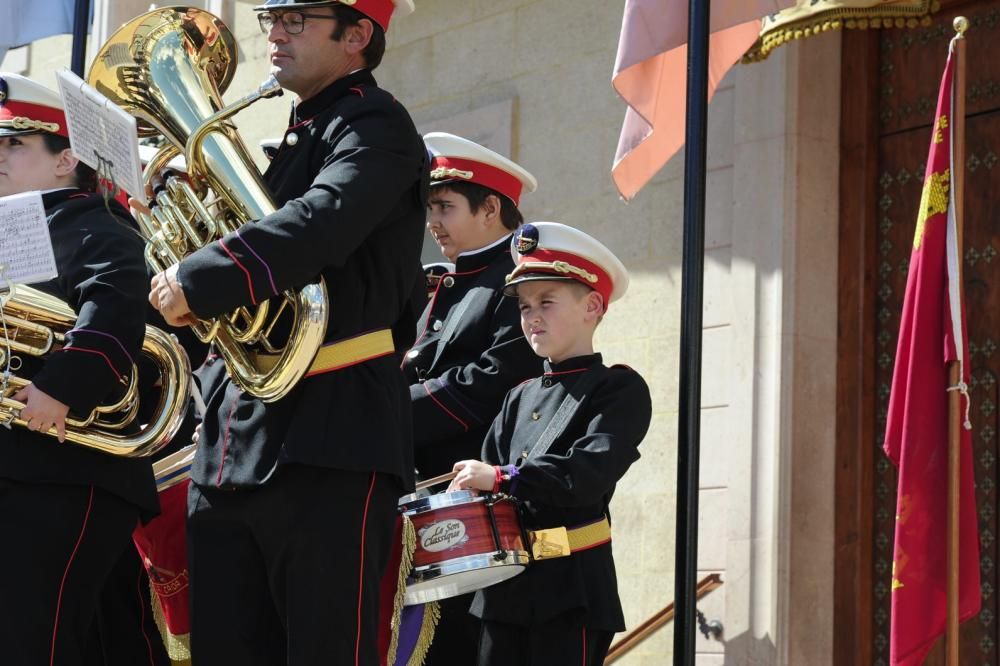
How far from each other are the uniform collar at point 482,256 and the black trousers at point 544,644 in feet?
4.44

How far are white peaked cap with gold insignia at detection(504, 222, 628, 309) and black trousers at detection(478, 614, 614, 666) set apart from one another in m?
1.04

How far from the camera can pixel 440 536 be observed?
4355 mm

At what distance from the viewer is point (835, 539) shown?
690cm

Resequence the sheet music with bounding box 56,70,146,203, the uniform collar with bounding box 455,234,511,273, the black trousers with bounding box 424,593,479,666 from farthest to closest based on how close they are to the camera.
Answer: the uniform collar with bounding box 455,234,511,273, the black trousers with bounding box 424,593,479,666, the sheet music with bounding box 56,70,146,203

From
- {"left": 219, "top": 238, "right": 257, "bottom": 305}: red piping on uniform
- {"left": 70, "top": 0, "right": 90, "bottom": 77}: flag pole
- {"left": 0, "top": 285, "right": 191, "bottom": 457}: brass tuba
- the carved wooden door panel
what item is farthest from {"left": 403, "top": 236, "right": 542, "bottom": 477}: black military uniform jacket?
the carved wooden door panel

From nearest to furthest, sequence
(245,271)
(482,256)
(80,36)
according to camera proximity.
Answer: (245,271)
(482,256)
(80,36)

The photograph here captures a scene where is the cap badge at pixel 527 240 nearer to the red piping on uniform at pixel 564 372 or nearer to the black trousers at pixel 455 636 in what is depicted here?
the red piping on uniform at pixel 564 372

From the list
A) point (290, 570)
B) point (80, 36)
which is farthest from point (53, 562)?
point (80, 36)

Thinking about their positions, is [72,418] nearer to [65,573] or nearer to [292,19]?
[65,573]

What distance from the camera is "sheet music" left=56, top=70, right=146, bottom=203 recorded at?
13.3 ft

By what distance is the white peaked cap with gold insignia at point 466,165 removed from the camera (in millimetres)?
5742

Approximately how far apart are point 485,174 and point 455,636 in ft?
5.22

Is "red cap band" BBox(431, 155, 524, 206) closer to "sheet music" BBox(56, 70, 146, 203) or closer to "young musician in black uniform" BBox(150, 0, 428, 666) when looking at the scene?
"young musician in black uniform" BBox(150, 0, 428, 666)

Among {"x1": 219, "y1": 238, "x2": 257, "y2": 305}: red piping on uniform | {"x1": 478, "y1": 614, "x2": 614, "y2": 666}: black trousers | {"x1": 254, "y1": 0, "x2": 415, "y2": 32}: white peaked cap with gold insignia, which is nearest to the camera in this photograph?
{"x1": 219, "y1": 238, "x2": 257, "y2": 305}: red piping on uniform
